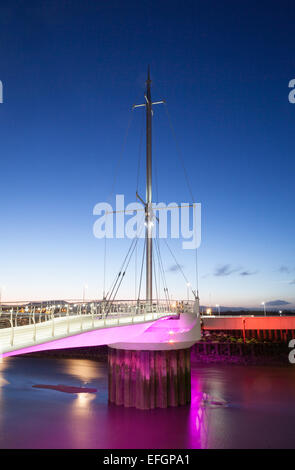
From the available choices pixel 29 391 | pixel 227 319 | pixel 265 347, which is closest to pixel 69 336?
pixel 29 391

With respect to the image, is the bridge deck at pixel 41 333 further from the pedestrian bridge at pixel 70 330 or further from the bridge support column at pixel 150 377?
the bridge support column at pixel 150 377

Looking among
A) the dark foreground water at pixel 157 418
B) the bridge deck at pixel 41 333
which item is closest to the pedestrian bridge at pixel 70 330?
the bridge deck at pixel 41 333

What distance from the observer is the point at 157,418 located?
2147cm

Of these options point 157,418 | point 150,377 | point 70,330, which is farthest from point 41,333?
point 157,418

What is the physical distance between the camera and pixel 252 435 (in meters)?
20.4

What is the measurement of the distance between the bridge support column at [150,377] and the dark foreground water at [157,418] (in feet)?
1.95

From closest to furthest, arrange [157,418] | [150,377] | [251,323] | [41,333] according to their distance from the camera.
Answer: [41,333], [157,418], [150,377], [251,323]

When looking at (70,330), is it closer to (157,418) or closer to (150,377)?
(150,377)

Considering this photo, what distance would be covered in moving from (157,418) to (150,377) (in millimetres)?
2223

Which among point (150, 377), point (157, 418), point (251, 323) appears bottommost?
point (157, 418)

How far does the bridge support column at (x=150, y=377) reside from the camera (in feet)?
72.1

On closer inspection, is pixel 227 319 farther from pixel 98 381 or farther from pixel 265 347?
pixel 98 381
